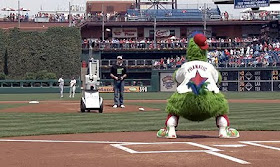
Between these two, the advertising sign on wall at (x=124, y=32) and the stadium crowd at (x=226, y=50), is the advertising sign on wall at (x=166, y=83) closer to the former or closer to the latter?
the stadium crowd at (x=226, y=50)

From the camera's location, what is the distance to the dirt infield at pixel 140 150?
28.5ft

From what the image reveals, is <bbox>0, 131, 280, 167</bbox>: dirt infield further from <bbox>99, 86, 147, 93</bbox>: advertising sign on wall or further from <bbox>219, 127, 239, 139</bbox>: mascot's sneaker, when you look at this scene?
<bbox>99, 86, 147, 93</bbox>: advertising sign on wall

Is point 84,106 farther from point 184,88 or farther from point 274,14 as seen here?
point 274,14

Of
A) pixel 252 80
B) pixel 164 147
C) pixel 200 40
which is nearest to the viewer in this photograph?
pixel 164 147

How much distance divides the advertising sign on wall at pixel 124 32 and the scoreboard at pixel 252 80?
22.2 meters

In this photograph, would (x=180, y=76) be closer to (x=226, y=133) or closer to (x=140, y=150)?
(x=226, y=133)

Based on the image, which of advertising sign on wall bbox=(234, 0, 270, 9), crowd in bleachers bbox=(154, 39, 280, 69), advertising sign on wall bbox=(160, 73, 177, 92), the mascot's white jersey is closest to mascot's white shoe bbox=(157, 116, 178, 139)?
the mascot's white jersey

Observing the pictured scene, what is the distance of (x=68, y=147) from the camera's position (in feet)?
35.3

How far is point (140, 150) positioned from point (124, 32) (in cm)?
6682

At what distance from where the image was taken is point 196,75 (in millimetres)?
11734

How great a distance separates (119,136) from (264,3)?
3030 cm

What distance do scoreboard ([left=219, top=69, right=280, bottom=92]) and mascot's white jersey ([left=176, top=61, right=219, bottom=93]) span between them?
43494mm

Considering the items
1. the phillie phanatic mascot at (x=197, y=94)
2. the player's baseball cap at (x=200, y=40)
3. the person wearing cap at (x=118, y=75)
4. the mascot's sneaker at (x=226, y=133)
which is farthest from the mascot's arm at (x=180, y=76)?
the person wearing cap at (x=118, y=75)

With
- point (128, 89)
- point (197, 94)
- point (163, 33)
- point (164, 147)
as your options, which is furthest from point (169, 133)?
point (163, 33)
